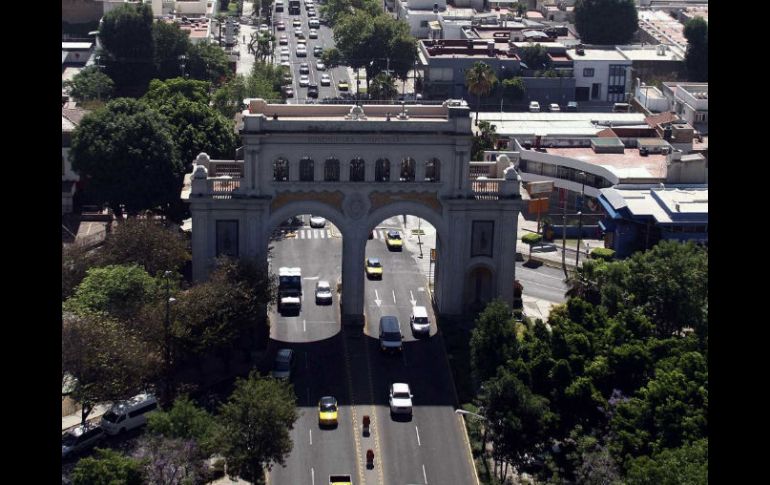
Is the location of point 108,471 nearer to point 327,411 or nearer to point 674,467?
point 327,411

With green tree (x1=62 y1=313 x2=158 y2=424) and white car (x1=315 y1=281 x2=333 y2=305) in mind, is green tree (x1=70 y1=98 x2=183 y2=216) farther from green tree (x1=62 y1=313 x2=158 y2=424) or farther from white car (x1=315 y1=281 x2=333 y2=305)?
green tree (x1=62 y1=313 x2=158 y2=424)

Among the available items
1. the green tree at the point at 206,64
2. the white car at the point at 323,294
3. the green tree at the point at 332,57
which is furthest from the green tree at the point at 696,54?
the white car at the point at 323,294

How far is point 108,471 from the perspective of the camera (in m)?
56.8

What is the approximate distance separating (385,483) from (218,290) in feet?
60.4

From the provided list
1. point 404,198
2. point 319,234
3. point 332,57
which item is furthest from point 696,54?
point 404,198

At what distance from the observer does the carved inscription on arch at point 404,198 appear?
87.9 m

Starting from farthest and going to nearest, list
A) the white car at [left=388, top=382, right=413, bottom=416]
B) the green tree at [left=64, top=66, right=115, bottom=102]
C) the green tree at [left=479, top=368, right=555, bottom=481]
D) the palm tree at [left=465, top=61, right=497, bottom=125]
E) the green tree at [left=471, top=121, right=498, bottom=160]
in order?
the green tree at [left=64, top=66, right=115, bottom=102] → the palm tree at [left=465, top=61, right=497, bottom=125] → the green tree at [left=471, top=121, right=498, bottom=160] → the white car at [left=388, top=382, right=413, bottom=416] → the green tree at [left=479, top=368, right=555, bottom=481]

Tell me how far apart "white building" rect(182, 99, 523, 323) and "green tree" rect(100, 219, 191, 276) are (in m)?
2.17

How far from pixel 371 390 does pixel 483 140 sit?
52.6m

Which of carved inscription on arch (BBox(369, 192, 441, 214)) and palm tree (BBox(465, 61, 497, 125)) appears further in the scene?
palm tree (BBox(465, 61, 497, 125))

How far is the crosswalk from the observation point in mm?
113188

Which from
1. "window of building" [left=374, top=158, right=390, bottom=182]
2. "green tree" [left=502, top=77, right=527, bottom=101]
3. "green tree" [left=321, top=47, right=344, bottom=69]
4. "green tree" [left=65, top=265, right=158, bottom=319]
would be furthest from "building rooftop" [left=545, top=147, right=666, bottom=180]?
"green tree" [left=321, top=47, right=344, bottom=69]
